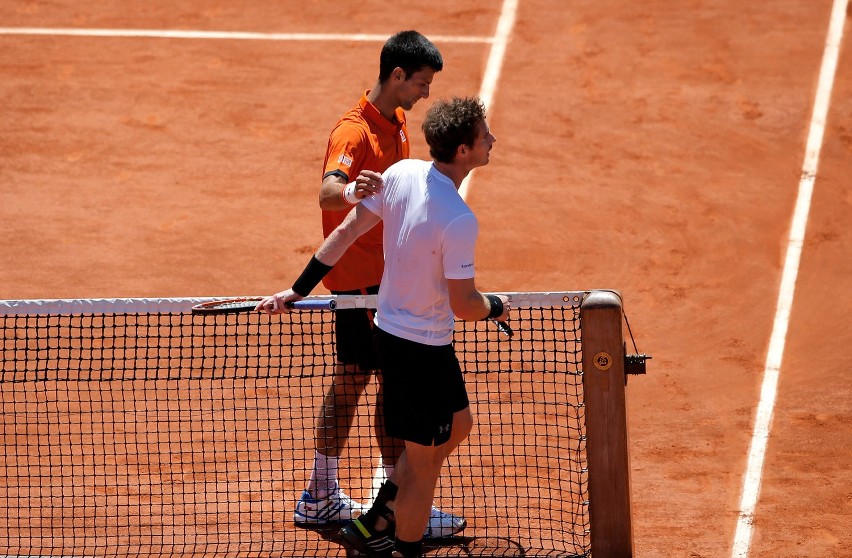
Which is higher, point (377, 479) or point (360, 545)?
point (377, 479)

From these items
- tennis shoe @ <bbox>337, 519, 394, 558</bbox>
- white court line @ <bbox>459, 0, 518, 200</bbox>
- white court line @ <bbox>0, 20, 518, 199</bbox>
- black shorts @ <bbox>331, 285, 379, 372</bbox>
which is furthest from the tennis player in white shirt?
white court line @ <bbox>0, 20, 518, 199</bbox>

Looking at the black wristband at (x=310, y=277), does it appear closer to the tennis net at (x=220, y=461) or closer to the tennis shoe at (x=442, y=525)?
the tennis net at (x=220, y=461)

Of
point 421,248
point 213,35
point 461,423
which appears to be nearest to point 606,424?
point 461,423

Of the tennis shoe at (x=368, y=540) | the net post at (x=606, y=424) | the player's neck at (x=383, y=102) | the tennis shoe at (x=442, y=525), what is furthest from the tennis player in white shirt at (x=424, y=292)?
the player's neck at (x=383, y=102)

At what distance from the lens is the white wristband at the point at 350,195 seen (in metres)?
5.73

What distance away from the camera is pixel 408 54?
657 centimetres

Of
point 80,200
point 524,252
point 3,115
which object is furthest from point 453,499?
point 3,115

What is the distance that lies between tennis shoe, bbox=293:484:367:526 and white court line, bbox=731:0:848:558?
6.82 feet

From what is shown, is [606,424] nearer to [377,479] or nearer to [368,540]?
[368,540]

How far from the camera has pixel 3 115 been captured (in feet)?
41.1

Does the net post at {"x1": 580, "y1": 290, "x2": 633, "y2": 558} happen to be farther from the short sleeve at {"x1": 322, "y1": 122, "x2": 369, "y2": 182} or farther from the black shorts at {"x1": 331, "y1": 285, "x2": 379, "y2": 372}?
the short sleeve at {"x1": 322, "y1": 122, "x2": 369, "y2": 182}

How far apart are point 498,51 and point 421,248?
8.46 meters

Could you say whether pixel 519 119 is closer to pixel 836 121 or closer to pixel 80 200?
pixel 836 121

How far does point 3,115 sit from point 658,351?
7.28 metres
